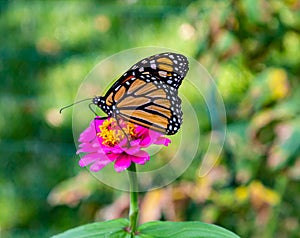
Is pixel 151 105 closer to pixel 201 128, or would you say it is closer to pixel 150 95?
pixel 150 95

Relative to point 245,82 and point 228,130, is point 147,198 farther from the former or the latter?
point 245,82

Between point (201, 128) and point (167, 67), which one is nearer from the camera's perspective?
point (167, 67)

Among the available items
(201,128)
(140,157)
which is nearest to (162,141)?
(140,157)

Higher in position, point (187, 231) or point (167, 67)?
point (167, 67)

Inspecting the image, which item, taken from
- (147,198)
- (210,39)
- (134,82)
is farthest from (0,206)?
(134,82)

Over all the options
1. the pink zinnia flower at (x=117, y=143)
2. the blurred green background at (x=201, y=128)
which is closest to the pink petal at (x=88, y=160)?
the pink zinnia flower at (x=117, y=143)

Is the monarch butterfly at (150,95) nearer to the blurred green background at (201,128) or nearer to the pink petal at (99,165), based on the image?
the pink petal at (99,165)

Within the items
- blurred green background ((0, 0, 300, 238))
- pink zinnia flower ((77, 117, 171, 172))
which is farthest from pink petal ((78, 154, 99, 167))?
blurred green background ((0, 0, 300, 238))
